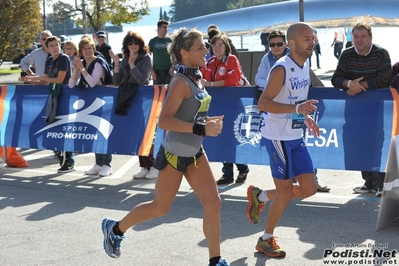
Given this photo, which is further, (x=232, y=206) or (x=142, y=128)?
(x=142, y=128)

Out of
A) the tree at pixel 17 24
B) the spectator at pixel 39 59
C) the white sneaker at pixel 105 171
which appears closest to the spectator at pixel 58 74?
the white sneaker at pixel 105 171

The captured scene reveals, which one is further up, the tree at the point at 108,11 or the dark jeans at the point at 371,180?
the tree at the point at 108,11

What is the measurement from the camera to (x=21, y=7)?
34.0 m

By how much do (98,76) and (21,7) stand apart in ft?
82.3

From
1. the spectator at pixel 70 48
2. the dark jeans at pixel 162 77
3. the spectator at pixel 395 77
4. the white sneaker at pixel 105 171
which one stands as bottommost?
the white sneaker at pixel 105 171

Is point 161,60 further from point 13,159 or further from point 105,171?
point 105,171

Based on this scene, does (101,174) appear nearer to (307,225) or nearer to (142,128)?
(142,128)

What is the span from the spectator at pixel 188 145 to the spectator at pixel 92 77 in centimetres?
493

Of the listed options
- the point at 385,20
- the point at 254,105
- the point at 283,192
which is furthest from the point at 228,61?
the point at 385,20

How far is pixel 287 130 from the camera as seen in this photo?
6254 millimetres

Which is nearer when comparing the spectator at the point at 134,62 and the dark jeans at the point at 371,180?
the dark jeans at the point at 371,180

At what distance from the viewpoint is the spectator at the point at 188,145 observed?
5.47 m

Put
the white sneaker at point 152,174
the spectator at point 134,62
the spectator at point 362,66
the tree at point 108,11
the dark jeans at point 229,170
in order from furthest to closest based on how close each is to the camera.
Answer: the tree at point 108,11 < the white sneaker at point 152,174 < the spectator at point 134,62 < the dark jeans at point 229,170 < the spectator at point 362,66

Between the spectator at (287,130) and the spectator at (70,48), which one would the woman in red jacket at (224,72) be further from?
the spectator at (70,48)
